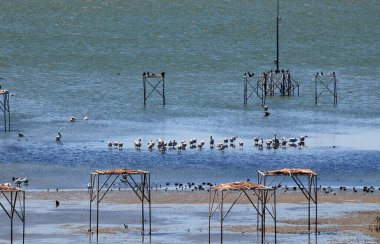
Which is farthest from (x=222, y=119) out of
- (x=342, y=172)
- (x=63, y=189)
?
(x=63, y=189)

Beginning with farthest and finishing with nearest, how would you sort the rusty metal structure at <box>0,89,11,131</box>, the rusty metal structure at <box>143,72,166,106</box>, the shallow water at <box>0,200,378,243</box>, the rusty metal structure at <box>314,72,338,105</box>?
the rusty metal structure at <box>314,72,338,105</box> → the rusty metal structure at <box>143,72,166,106</box> → the rusty metal structure at <box>0,89,11,131</box> → the shallow water at <box>0,200,378,243</box>

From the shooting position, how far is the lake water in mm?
74562

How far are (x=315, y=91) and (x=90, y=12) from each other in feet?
222

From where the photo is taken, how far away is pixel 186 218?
193ft

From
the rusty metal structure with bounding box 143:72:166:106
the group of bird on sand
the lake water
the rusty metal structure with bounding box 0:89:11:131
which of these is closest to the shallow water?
the lake water

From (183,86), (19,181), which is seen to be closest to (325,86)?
(183,86)

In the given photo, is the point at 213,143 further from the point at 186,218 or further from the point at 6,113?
the point at 6,113

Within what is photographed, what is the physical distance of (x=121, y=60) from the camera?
130 m

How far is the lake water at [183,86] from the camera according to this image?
74.6 metres

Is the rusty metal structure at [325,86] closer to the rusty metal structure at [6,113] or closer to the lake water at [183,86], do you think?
the lake water at [183,86]

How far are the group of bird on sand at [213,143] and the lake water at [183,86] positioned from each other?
0.59 m

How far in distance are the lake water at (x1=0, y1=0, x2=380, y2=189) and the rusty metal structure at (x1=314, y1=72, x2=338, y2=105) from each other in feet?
2.37

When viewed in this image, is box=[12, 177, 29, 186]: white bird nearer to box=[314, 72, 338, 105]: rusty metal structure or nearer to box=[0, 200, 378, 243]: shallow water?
box=[0, 200, 378, 243]: shallow water

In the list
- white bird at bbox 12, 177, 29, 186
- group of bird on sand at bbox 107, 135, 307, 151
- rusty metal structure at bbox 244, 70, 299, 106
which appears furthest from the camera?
rusty metal structure at bbox 244, 70, 299, 106
